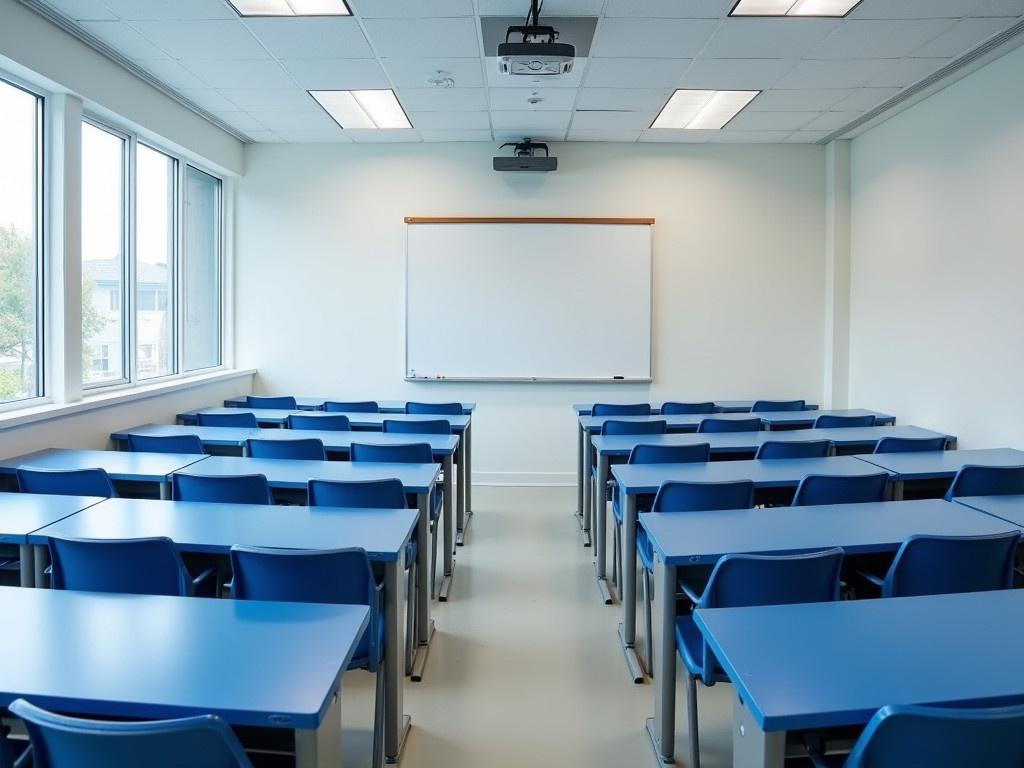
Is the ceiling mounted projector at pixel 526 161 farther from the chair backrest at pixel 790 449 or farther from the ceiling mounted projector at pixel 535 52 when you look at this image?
the chair backrest at pixel 790 449

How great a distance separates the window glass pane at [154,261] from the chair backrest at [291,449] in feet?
7.22

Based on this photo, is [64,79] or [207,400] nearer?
[64,79]

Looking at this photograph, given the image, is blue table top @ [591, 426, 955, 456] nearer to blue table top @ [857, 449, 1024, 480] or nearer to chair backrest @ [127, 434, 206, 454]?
blue table top @ [857, 449, 1024, 480]

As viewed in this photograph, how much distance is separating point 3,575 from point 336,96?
4.16 metres

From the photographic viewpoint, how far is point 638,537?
3.35 meters

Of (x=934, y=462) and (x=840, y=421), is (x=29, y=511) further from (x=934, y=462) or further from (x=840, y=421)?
(x=840, y=421)

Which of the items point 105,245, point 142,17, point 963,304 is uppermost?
point 142,17

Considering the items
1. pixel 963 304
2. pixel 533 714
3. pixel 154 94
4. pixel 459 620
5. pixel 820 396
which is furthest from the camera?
pixel 820 396

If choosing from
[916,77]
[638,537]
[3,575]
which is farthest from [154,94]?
[916,77]

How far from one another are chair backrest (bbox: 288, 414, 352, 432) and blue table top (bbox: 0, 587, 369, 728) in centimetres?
296

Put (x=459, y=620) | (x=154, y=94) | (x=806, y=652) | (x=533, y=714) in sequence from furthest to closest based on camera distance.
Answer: (x=154, y=94), (x=459, y=620), (x=533, y=714), (x=806, y=652)

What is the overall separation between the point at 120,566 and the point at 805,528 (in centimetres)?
234

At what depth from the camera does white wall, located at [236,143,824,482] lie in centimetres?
700

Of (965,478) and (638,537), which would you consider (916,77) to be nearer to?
(965,478)
